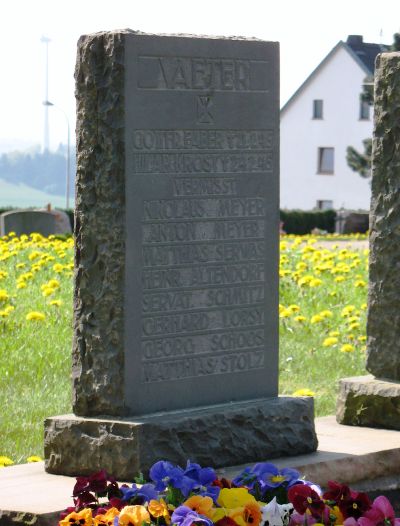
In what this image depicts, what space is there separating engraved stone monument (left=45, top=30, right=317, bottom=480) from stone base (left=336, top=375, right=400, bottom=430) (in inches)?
28.6

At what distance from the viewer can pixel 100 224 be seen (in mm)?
4926

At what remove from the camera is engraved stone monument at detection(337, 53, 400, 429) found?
600 centimetres

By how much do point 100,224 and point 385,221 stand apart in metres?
1.67

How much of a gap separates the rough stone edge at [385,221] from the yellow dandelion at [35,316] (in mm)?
3152

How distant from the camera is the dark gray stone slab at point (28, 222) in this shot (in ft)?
66.7

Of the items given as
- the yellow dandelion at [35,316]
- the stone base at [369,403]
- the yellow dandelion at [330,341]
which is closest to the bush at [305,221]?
the yellow dandelion at [35,316]

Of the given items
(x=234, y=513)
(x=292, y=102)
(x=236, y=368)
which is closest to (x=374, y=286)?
(x=236, y=368)

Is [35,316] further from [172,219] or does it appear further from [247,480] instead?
[247,480]

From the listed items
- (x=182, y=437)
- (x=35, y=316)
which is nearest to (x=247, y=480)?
(x=182, y=437)

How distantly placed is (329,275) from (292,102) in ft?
143

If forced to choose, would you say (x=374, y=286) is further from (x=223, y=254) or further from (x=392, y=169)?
(x=223, y=254)

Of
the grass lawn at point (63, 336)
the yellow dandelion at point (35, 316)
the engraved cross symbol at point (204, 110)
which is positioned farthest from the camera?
the yellow dandelion at point (35, 316)

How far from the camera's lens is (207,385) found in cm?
524

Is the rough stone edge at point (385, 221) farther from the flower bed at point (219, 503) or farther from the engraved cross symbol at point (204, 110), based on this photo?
the flower bed at point (219, 503)
